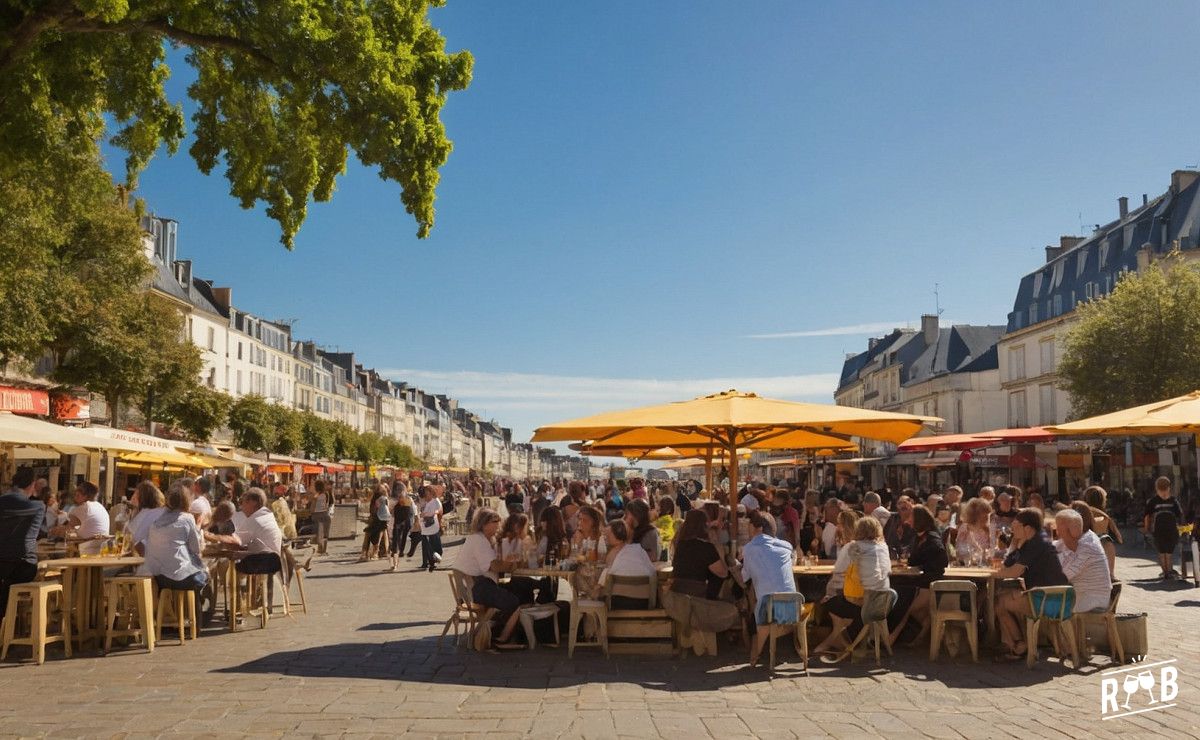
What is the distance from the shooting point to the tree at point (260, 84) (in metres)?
7.29

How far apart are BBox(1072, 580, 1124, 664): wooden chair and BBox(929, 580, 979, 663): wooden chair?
821mm

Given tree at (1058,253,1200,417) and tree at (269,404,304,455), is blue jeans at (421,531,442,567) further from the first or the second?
tree at (269,404,304,455)

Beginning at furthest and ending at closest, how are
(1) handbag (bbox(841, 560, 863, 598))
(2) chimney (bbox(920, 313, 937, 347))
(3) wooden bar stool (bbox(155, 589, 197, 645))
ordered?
1. (2) chimney (bbox(920, 313, 937, 347))
2. (3) wooden bar stool (bbox(155, 589, 197, 645))
3. (1) handbag (bbox(841, 560, 863, 598))

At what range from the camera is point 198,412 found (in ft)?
118

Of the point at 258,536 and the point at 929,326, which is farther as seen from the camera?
the point at 929,326

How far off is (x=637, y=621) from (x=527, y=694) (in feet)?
6.62

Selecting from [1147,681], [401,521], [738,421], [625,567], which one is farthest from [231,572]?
[401,521]

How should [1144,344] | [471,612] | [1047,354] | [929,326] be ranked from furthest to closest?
1. [929,326]
2. [1047,354]
3. [1144,344]
4. [471,612]

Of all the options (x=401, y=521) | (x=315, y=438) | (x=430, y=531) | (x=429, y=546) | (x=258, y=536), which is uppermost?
(x=315, y=438)

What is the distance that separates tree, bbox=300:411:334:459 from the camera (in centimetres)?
6225

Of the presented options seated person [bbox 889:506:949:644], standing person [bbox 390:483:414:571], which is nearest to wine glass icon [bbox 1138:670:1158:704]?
seated person [bbox 889:506:949:644]

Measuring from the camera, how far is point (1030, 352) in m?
56.1

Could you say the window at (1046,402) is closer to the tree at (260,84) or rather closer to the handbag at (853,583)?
the handbag at (853,583)

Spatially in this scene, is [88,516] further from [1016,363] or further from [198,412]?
[1016,363]
